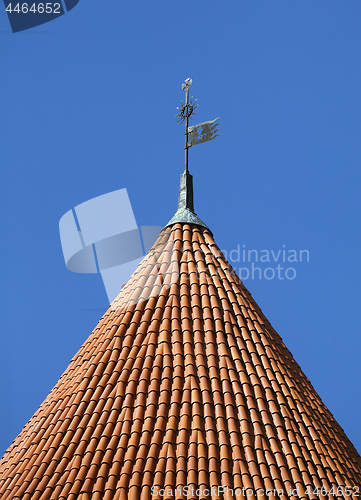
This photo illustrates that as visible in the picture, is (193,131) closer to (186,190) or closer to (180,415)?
(186,190)

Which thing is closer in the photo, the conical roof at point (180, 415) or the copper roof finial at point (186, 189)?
the conical roof at point (180, 415)

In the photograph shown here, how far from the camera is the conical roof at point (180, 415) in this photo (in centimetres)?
497

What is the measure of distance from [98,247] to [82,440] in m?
5.73

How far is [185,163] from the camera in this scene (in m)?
9.33

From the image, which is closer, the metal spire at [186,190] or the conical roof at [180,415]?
the conical roof at [180,415]

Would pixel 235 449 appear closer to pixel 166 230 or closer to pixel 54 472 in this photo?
pixel 54 472

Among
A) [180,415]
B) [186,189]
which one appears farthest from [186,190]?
[180,415]

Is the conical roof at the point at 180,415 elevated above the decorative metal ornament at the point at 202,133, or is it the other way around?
the decorative metal ornament at the point at 202,133

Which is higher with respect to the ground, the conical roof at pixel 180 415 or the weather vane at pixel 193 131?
the weather vane at pixel 193 131

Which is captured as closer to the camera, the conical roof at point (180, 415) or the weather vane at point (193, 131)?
the conical roof at point (180, 415)

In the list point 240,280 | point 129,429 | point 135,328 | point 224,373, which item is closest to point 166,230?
point 240,280

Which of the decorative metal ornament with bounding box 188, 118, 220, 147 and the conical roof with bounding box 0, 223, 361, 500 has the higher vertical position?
the decorative metal ornament with bounding box 188, 118, 220, 147

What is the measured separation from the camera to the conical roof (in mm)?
4973

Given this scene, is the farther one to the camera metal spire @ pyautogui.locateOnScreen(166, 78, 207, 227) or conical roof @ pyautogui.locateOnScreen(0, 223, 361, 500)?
metal spire @ pyautogui.locateOnScreen(166, 78, 207, 227)
